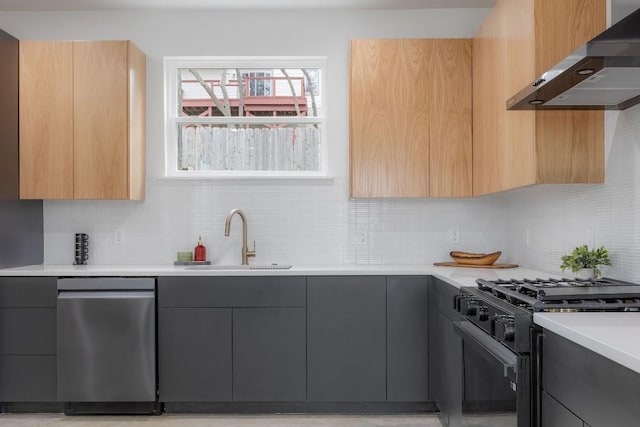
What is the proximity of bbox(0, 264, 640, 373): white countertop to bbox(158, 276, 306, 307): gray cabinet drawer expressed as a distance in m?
0.04

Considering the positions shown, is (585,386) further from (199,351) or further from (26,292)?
(26,292)

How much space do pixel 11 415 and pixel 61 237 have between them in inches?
46.2


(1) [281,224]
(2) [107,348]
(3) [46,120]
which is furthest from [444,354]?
(3) [46,120]

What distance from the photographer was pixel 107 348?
3.24 m

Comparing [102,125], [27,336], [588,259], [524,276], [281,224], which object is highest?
[102,125]

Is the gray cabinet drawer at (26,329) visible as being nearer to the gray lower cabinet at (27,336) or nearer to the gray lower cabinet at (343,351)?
the gray lower cabinet at (27,336)

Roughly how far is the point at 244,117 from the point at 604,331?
297 centimetres

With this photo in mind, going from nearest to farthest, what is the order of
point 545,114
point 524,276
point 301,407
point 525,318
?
point 525,318 < point 545,114 < point 524,276 < point 301,407

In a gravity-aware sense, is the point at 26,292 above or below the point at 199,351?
above

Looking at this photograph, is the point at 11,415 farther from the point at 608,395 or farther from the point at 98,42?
the point at 608,395

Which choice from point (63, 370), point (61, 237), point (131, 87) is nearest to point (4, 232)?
point (61, 237)

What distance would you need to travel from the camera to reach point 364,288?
3293mm

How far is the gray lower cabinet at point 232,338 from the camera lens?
328cm

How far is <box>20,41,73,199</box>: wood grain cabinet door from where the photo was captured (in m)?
3.54
